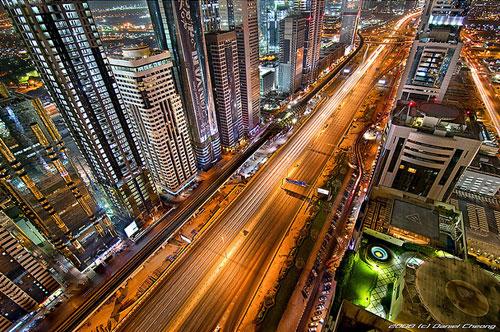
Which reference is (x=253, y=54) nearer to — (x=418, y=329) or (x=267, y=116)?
(x=267, y=116)

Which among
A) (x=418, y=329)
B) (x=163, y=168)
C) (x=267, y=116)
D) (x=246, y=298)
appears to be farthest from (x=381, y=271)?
(x=267, y=116)

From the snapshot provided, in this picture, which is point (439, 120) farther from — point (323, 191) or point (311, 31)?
point (311, 31)

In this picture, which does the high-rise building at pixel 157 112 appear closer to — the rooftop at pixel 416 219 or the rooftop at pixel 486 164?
the rooftop at pixel 416 219

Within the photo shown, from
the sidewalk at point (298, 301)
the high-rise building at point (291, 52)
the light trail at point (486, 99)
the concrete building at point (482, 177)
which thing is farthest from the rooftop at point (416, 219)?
the high-rise building at point (291, 52)

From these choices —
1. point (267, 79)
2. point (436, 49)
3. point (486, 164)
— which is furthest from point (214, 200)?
point (436, 49)

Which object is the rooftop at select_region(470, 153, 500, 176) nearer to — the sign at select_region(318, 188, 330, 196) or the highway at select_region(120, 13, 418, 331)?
the sign at select_region(318, 188, 330, 196)
